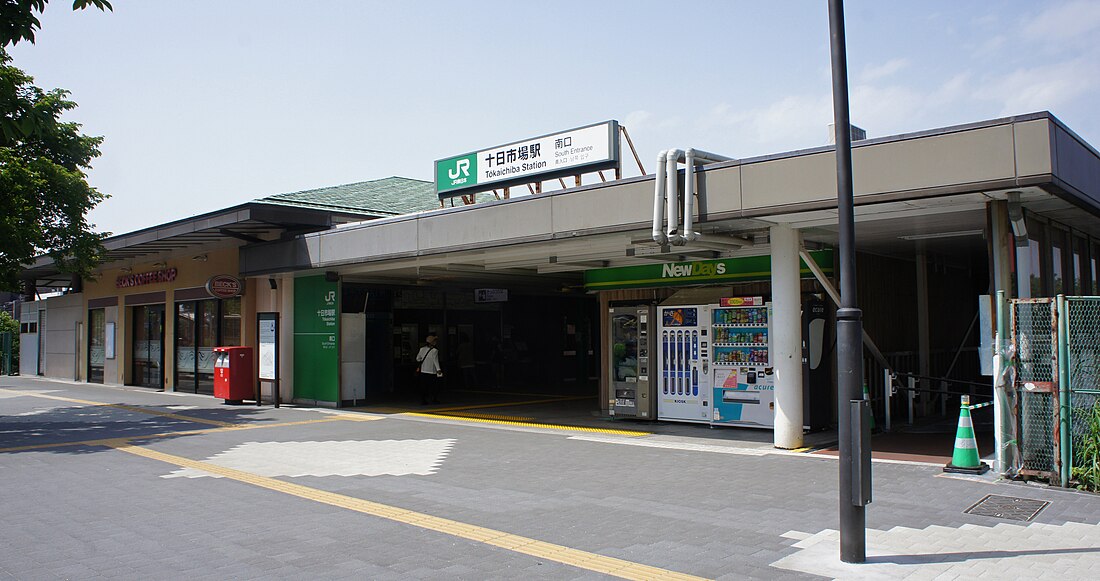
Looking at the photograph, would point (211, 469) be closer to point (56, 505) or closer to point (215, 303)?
point (56, 505)

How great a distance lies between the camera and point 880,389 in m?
13.5

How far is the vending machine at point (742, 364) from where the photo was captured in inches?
496

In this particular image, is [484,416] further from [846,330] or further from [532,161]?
[846,330]

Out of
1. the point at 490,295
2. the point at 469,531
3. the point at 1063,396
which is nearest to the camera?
the point at 469,531

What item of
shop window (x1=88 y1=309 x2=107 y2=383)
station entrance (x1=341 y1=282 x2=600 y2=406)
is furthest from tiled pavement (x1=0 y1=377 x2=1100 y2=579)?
shop window (x1=88 y1=309 x2=107 y2=383)

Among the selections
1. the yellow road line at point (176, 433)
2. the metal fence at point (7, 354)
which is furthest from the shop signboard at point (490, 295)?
the metal fence at point (7, 354)

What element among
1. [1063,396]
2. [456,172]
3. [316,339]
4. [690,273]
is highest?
[456,172]

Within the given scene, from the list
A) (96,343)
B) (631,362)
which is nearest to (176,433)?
(631,362)

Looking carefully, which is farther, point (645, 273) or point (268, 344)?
point (268, 344)

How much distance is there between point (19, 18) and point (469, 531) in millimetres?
5818

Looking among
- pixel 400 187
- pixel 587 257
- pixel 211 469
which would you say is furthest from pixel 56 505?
pixel 400 187

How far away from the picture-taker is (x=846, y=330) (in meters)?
5.84

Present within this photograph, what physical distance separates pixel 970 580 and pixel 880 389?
8691mm

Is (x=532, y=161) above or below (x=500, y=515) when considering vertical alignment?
above
